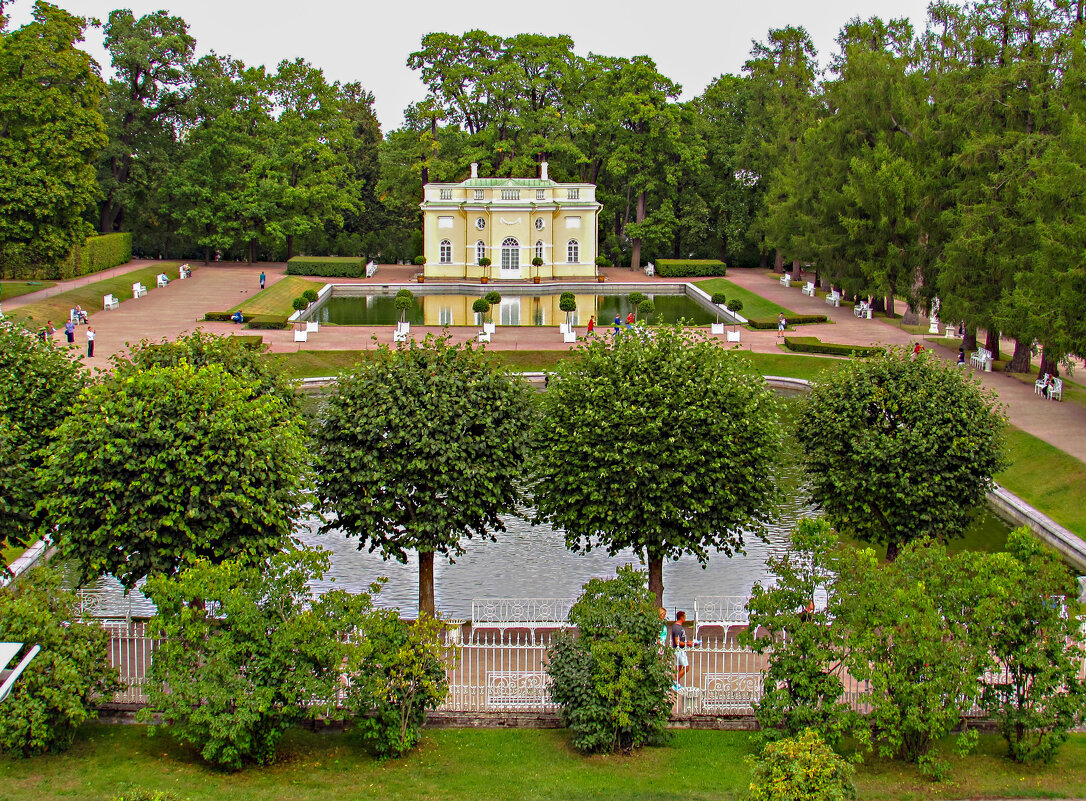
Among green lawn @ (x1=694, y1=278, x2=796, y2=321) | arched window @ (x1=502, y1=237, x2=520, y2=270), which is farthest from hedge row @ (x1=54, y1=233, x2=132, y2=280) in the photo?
green lawn @ (x1=694, y1=278, x2=796, y2=321)

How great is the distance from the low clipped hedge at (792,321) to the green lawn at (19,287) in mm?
35178

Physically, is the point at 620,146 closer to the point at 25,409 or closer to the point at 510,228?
the point at 510,228

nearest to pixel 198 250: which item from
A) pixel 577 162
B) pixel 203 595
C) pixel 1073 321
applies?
pixel 577 162

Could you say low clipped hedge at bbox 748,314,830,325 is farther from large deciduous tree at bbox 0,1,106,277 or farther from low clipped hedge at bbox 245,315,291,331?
large deciduous tree at bbox 0,1,106,277

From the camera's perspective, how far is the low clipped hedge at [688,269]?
237 feet

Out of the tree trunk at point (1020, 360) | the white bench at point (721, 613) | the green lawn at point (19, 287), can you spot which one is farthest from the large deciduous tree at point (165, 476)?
the green lawn at point (19, 287)

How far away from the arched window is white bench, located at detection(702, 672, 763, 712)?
175 ft

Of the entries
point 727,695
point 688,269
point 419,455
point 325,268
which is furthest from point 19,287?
point 727,695

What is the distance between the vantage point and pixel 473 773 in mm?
14711

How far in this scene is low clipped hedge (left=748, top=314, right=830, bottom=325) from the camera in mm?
52156

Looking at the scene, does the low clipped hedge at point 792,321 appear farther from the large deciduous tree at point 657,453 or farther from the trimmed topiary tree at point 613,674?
the trimmed topiary tree at point 613,674

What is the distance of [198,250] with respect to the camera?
7694cm

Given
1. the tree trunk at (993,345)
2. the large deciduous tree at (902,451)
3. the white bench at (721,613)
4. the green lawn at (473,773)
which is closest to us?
the green lawn at (473,773)

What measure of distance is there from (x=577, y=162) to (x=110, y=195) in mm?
29400
